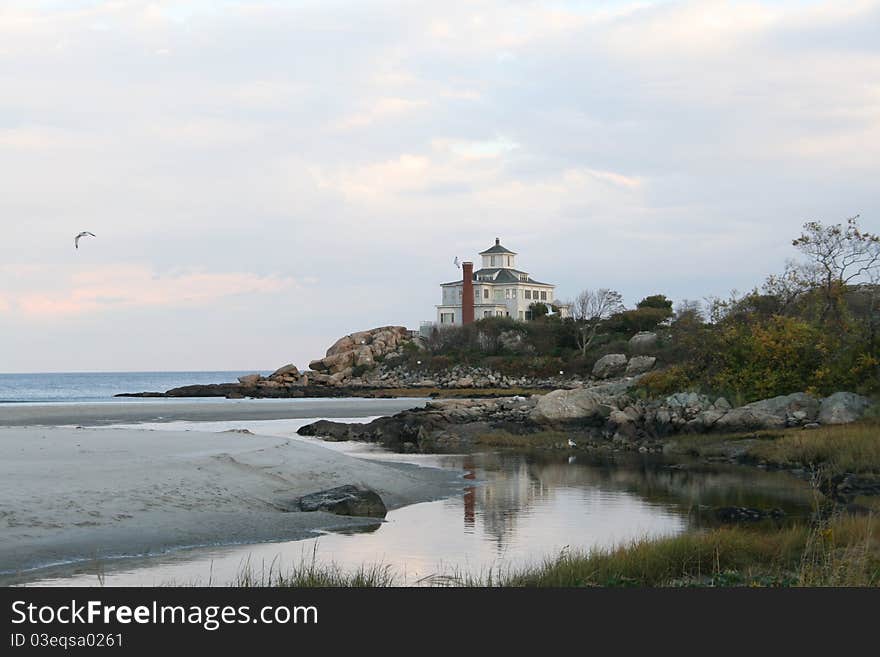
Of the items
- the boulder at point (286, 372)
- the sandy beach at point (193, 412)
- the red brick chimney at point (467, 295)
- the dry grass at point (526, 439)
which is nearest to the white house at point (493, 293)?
the red brick chimney at point (467, 295)

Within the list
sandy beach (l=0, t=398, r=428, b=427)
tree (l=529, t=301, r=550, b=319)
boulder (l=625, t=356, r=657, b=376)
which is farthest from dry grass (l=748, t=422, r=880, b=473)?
tree (l=529, t=301, r=550, b=319)

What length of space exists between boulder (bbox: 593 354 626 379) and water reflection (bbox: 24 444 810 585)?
52316mm

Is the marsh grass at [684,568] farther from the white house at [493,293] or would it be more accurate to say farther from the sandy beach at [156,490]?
the white house at [493,293]

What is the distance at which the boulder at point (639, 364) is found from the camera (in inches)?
3059

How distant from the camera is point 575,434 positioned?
135ft

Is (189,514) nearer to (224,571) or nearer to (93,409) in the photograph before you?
(224,571)

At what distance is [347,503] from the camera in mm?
20938

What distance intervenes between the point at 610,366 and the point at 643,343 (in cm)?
658

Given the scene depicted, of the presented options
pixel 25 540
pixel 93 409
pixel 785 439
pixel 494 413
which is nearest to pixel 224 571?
pixel 25 540

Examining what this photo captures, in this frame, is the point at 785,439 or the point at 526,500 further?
the point at 785,439

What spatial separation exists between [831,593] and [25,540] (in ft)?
40.2

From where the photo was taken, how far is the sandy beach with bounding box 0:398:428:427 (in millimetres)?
53375

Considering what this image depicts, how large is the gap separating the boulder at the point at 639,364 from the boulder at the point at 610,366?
3184 millimetres

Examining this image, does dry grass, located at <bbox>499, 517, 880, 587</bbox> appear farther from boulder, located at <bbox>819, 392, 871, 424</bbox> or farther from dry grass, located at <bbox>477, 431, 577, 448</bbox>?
dry grass, located at <bbox>477, 431, 577, 448</bbox>
